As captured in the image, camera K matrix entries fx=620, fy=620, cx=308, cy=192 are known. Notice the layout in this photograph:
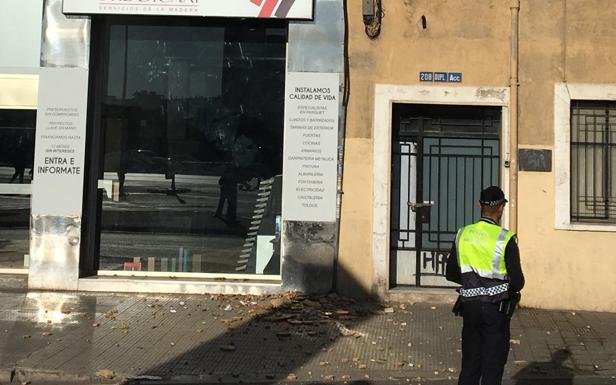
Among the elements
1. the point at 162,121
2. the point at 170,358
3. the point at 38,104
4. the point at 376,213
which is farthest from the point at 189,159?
the point at 170,358

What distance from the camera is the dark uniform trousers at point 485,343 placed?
419 centimetres

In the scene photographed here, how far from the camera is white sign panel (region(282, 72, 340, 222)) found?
329 inches

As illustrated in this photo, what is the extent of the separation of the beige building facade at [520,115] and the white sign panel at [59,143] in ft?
12.1

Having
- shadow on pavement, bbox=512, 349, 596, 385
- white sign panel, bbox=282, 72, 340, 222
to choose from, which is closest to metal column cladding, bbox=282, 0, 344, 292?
white sign panel, bbox=282, 72, 340, 222

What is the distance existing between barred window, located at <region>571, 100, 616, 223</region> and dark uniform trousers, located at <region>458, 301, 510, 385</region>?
483 cm

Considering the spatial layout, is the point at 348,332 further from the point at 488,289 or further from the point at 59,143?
the point at 59,143

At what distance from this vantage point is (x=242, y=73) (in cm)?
898

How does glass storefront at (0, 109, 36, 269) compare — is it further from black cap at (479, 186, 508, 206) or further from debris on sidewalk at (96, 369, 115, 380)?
black cap at (479, 186, 508, 206)

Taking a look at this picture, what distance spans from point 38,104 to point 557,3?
719 centimetres

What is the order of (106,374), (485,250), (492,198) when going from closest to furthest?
(485,250) → (492,198) → (106,374)

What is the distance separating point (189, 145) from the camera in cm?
902

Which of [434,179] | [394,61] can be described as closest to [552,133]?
[434,179]

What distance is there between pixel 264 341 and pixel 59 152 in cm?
412

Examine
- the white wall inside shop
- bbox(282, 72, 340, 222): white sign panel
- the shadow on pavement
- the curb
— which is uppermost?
the white wall inside shop
